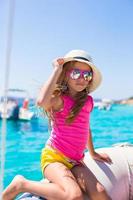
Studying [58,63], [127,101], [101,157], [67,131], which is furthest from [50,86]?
[127,101]

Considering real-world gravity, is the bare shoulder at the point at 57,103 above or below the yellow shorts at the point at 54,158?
above

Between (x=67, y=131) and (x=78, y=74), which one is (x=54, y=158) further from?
(x=78, y=74)

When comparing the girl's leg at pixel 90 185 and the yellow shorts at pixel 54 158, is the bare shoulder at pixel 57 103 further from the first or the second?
the girl's leg at pixel 90 185

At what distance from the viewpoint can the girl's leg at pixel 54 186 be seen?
1445 millimetres

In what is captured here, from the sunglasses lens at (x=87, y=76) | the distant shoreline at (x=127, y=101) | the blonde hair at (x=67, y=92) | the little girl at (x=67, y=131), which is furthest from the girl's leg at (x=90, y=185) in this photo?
the distant shoreline at (x=127, y=101)

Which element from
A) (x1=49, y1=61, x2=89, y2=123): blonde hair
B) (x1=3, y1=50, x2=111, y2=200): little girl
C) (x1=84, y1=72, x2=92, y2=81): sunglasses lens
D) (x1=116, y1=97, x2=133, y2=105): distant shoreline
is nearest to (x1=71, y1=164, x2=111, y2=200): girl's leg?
(x1=3, y1=50, x2=111, y2=200): little girl

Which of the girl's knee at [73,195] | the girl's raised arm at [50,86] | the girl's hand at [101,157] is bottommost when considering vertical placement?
the girl's knee at [73,195]

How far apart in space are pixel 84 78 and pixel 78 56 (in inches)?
4.0

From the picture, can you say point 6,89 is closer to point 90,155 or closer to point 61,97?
point 61,97

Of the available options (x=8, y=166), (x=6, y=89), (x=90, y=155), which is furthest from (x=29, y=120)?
(x=6, y=89)

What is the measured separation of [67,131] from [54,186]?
9.9 inches

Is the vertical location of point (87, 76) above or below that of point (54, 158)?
above

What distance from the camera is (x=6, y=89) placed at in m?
0.80

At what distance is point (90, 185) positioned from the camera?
1.52m
